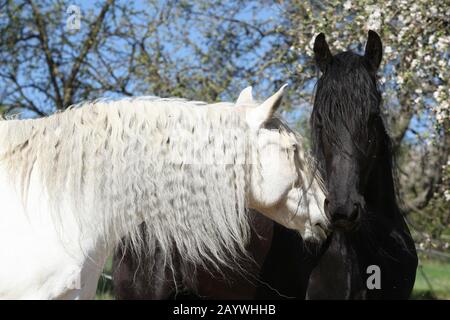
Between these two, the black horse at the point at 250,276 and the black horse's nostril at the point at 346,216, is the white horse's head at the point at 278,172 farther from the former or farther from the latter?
the black horse at the point at 250,276

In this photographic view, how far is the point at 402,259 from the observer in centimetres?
346

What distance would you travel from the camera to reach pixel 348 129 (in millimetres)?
3070

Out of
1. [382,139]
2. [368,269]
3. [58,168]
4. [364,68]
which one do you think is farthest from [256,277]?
[58,168]

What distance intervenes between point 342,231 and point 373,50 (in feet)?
2.83

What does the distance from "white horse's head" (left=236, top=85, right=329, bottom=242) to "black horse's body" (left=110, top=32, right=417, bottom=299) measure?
0.42ft

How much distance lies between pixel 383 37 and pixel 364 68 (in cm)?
304

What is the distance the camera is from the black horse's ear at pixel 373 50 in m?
3.33

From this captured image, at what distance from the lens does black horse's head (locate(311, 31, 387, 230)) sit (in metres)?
2.91

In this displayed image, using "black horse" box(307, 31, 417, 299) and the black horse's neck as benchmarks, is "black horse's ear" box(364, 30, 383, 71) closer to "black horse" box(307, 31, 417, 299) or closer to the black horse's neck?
"black horse" box(307, 31, 417, 299)

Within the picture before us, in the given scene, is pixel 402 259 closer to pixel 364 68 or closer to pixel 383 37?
pixel 364 68

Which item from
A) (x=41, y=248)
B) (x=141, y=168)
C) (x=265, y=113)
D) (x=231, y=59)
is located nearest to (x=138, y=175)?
(x=141, y=168)

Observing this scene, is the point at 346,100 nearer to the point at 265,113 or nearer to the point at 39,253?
the point at 265,113

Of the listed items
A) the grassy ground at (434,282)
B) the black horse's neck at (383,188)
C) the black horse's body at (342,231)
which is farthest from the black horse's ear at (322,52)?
the grassy ground at (434,282)

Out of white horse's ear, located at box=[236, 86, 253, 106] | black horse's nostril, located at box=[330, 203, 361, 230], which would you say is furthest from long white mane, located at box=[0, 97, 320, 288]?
black horse's nostril, located at box=[330, 203, 361, 230]
